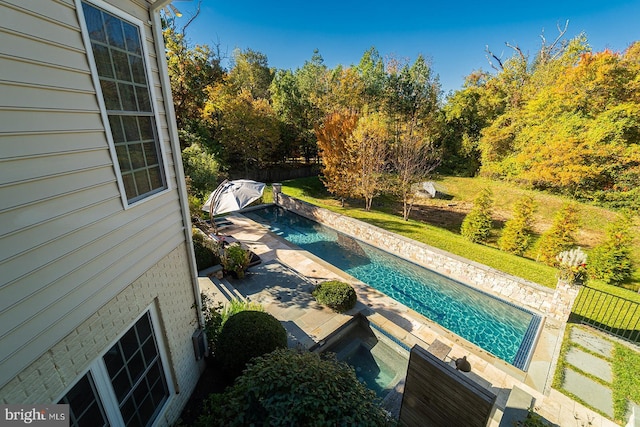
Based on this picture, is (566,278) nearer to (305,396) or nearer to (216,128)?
(305,396)

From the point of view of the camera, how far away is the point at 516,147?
75.9 ft

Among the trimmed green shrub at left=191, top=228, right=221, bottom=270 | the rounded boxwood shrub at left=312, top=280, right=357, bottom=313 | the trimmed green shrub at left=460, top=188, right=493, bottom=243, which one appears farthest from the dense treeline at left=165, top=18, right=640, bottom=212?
the rounded boxwood shrub at left=312, top=280, right=357, bottom=313

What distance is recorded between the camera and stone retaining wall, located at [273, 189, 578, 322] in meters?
7.39

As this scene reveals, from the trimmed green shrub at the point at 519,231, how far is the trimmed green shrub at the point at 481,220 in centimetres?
85

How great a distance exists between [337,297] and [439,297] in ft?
14.2

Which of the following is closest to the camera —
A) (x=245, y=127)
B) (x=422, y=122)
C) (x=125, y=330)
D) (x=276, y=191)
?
(x=125, y=330)

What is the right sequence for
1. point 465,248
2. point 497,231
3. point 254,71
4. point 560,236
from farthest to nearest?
point 254,71 < point 497,231 < point 465,248 < point 560,236

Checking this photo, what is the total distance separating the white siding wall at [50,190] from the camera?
5.66 ft

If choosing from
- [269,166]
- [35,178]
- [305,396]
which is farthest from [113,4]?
[269,166]

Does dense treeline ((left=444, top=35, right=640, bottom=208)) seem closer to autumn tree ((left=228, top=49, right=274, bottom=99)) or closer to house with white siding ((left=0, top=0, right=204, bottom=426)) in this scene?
house with white siding ((left=0, top=0, right=204, bottom=426))

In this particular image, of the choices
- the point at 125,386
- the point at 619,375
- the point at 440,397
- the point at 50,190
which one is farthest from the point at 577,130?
the point at 125,386

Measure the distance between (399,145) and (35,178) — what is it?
17313 mm

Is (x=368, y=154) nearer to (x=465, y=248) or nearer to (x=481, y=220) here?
(x=481, y=220)

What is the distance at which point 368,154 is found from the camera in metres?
16.1
